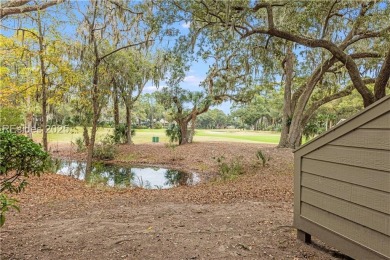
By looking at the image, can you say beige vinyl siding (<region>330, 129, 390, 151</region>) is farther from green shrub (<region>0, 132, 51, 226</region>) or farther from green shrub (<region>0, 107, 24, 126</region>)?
green shrub (<region>0, 107, 24, 126</region>)

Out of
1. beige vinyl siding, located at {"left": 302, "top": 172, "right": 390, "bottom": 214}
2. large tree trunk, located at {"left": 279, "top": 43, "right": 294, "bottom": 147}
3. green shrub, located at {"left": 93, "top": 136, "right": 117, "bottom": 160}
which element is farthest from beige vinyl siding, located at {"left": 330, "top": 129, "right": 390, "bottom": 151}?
green shrub, located at {"left": 93, "top": 136, "right": 117, "bottom": 160}

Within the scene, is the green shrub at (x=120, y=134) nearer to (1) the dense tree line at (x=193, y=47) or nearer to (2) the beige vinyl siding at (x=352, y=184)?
(1) the dense tree line at (x=193, y=47)

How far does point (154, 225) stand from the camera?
367 cm

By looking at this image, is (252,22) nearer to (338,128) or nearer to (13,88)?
(338,128)

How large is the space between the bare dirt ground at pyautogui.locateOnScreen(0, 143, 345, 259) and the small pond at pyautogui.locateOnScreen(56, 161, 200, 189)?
166 cm

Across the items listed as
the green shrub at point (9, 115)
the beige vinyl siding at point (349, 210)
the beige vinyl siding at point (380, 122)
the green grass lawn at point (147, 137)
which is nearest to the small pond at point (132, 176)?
the green shrub at point (9, 115)

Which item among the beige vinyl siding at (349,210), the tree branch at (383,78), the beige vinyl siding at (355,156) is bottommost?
the beige vinyl siding at (349,210)

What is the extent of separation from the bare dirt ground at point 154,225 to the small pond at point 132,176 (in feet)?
5.44

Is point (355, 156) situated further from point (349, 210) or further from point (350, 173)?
point (349, 210)

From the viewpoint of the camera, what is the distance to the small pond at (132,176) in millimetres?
8492

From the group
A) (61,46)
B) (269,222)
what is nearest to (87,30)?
(61,46)

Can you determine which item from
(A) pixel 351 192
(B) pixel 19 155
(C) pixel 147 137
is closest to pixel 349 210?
(A) pixel 351 192

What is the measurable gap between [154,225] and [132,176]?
6638 mm

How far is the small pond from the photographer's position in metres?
8.49
